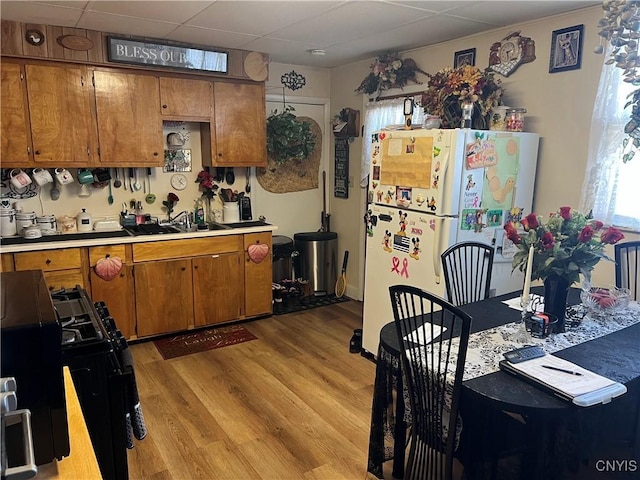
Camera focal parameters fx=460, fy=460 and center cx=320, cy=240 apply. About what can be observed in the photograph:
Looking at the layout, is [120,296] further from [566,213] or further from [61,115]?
[566,213]

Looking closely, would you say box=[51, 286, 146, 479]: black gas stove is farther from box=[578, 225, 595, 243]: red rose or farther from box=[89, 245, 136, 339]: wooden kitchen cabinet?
box=[578, 225, 595, 243]: red rose

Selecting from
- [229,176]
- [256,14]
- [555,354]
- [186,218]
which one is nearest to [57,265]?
[186,218]

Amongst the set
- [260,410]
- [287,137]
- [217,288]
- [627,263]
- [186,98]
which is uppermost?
[186,98]

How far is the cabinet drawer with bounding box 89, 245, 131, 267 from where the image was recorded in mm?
3400

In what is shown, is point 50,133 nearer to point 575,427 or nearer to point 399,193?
point 399,193

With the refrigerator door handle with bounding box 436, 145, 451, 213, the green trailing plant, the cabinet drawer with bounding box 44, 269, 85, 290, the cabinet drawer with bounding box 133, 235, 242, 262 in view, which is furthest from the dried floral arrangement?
the cabinet drawer with bounding box 44, 269, 85, 290

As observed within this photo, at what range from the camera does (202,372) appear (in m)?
3.25

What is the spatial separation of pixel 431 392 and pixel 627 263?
5.24ft

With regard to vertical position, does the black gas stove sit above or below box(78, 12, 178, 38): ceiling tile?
below

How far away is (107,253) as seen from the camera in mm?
3451

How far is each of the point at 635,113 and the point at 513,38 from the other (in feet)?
4.28

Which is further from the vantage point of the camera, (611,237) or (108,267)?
(108,267)

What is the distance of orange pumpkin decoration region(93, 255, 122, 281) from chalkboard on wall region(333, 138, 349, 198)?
2360 mm

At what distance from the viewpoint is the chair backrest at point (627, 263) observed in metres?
2.49
